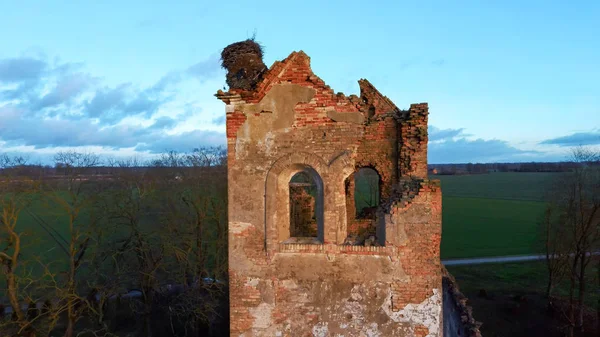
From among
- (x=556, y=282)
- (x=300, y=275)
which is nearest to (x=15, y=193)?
(x=300, y=275)

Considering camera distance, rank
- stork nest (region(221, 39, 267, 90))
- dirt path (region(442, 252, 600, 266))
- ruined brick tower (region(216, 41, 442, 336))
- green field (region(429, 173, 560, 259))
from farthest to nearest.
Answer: green field (region(429, 173, 560, 259)) < dirt path (region(442, 252, 600, 266)) < stork nest (region(221, 39, 267, 90)) < ruined brick tower (region(216, 41, 442, 336))

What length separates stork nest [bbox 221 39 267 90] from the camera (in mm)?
7547

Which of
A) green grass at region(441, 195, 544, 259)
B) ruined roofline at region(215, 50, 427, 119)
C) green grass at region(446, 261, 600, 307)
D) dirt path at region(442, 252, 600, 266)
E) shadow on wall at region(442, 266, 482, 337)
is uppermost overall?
ruined roofline at region(215, 50, 427, 119)

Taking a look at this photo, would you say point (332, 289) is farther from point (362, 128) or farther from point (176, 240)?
point (176, 240)

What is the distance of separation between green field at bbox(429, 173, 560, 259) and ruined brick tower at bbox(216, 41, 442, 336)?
2031cm

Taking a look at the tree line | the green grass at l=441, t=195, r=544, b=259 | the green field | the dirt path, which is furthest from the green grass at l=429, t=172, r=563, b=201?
the tree line

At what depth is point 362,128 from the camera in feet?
22.9

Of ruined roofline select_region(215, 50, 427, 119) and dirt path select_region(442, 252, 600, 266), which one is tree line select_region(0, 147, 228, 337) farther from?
dirt path select_region(442, 252, 600, 266)

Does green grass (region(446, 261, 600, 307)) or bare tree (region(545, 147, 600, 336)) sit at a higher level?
bare tree (region(545, 147, 600, 336))

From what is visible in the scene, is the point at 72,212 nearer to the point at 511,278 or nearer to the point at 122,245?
the point at 122,245

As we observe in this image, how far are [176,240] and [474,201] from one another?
143 ft

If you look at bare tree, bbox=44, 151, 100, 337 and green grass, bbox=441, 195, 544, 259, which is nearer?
bare tree, bbox=44, 151, 100, 337

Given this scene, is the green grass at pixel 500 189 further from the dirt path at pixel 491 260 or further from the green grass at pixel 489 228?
the dirt path at pixel 491 260

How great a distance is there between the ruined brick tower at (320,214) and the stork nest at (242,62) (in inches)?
15.5
